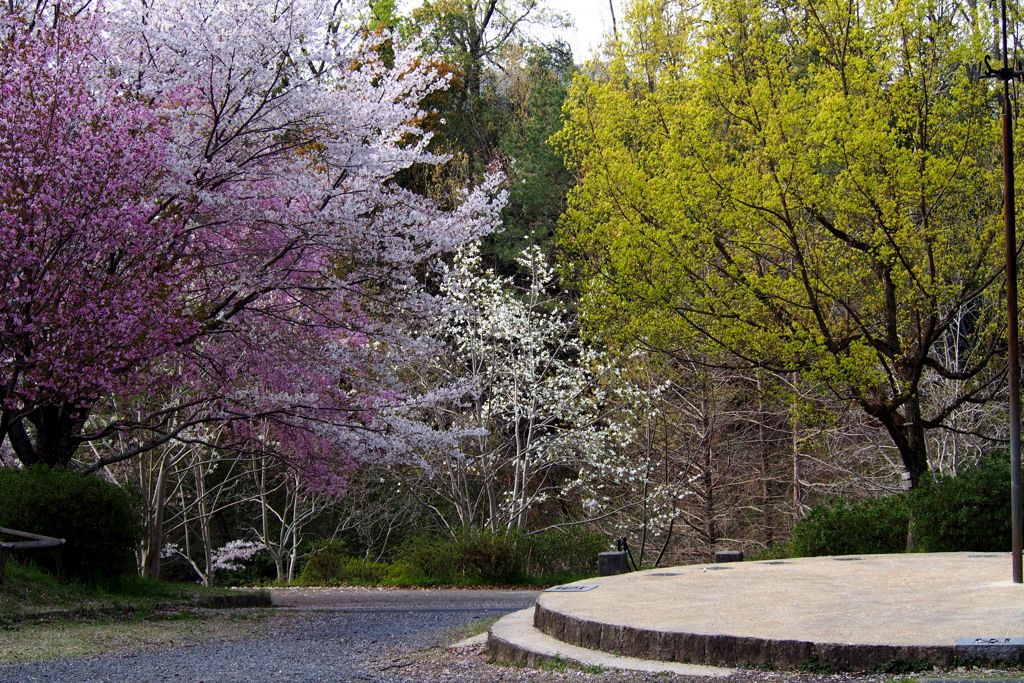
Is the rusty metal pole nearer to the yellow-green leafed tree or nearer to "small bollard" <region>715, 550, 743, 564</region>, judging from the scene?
"small bollard" <region>715, 550, 743, 564</region>

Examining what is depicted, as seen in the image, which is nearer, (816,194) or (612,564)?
(612,564)

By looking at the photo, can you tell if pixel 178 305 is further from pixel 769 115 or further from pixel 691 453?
pixel 691 453

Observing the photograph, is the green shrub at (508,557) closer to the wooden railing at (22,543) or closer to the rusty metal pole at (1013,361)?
the wooden railing at (22,543)

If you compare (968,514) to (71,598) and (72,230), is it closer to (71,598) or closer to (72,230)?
(71,598)

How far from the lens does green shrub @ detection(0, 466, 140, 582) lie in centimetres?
957

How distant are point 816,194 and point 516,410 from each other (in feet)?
24.6

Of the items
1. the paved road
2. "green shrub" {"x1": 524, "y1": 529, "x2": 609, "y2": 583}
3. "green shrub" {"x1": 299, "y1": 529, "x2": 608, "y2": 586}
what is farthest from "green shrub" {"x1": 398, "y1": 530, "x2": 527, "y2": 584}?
the paved road

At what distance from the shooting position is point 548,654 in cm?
594

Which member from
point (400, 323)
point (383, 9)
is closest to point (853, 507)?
point (400, 323)

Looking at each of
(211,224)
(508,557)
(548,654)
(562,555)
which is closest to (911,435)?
(562,555)

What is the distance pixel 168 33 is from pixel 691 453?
13.0 metres

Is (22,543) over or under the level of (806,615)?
over

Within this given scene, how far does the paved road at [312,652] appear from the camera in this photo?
6047 mm

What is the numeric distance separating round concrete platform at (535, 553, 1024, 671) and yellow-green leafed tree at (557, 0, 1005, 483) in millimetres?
4376
